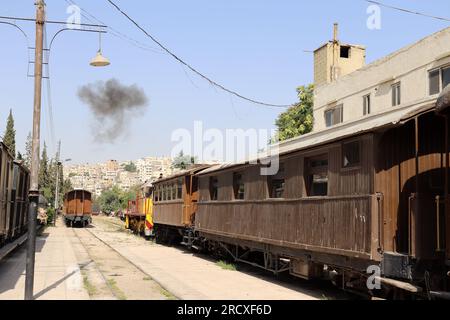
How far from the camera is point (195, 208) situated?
19.7m

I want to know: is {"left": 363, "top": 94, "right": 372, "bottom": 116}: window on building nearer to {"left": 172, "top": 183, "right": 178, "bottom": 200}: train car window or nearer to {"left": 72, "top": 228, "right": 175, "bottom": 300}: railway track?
{"left": 172, "top": 183, "right": 178, "bottom": 200}: train car window

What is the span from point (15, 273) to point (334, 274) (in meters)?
7.85

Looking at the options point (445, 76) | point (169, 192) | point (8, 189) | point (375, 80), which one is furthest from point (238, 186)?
point (375, 80)

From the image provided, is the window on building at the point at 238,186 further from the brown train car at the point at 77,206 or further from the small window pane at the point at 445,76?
the brown train car at the point at 77,206

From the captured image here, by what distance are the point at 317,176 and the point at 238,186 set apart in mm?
4703

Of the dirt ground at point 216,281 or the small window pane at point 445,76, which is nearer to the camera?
the dirt ground at point 216,281

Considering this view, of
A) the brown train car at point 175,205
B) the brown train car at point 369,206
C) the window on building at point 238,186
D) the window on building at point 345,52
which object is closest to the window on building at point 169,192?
the brown train car at point 175,205

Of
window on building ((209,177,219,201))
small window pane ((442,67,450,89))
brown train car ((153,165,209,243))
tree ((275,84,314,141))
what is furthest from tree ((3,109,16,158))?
small window pane ((442,67,450,89))

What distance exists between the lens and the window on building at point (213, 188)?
1695 cm

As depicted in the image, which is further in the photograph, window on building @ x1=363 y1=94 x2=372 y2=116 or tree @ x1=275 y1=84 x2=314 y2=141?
tree @ x1=275 y1=84 x2=314 y2=141

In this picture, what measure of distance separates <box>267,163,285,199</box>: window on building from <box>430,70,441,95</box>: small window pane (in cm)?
840

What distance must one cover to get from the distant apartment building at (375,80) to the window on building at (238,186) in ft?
14.9

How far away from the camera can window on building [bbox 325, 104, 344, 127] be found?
24.4 meters

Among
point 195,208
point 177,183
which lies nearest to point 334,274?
point 195,208
